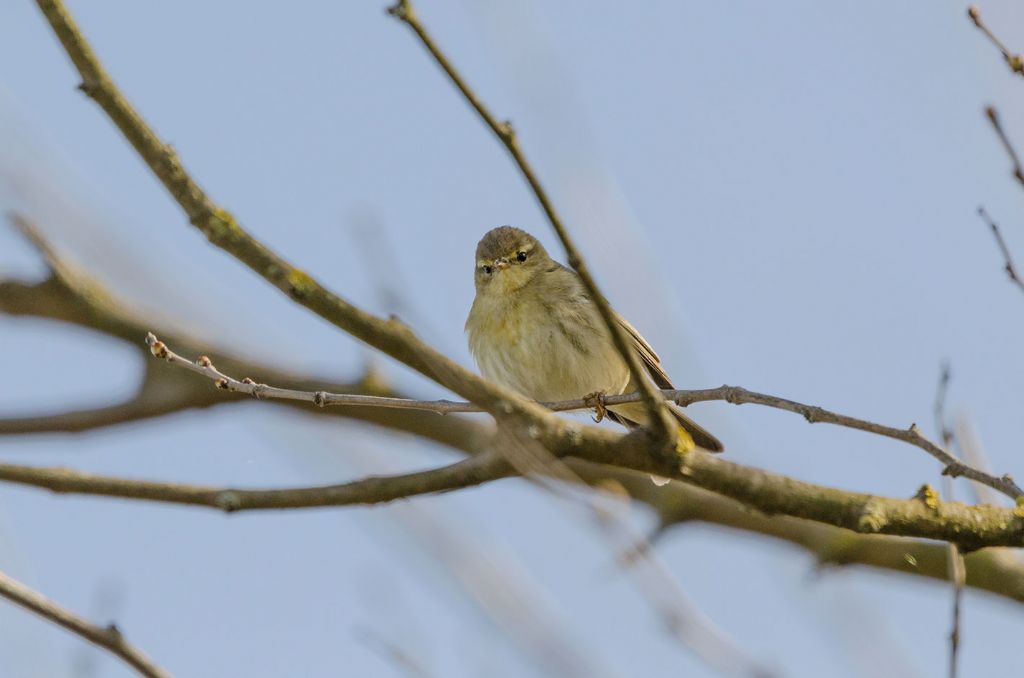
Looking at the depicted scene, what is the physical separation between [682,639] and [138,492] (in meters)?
1.83

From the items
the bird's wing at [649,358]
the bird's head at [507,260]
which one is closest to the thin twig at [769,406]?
the bird's wing at [649,358]

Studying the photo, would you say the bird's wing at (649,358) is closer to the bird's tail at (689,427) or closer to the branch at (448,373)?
the bird's tail at (689,427)

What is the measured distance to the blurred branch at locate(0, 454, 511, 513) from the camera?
3.26 m

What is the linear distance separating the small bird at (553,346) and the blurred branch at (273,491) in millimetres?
2742

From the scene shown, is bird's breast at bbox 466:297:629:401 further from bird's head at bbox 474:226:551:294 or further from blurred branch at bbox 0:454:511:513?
blurred branch at bbox 0:454:511:513

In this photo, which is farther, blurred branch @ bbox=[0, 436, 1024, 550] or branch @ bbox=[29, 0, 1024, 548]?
blurred branch @ bbox=[0, 436, 1024, 550]

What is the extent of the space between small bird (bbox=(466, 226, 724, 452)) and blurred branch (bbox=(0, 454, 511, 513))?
274 cm

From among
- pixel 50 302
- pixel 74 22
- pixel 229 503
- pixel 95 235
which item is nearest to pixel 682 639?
pixel 229 503

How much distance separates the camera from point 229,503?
3594mm

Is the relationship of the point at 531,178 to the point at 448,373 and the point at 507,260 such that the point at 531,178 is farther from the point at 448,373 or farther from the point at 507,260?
the point at 507,260

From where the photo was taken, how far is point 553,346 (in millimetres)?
6266

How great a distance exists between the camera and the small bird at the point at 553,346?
625cm

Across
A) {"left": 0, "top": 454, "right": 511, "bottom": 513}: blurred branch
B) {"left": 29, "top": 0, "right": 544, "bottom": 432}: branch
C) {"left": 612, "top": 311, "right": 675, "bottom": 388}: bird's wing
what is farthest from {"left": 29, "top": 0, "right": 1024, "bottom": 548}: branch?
{"left": 612, "top": 311, "right": 675, "bottom": 388}: bird's wing

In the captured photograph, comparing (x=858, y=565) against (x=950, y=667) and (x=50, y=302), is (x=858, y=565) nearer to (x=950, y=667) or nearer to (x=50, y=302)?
(x=950, y=667)
